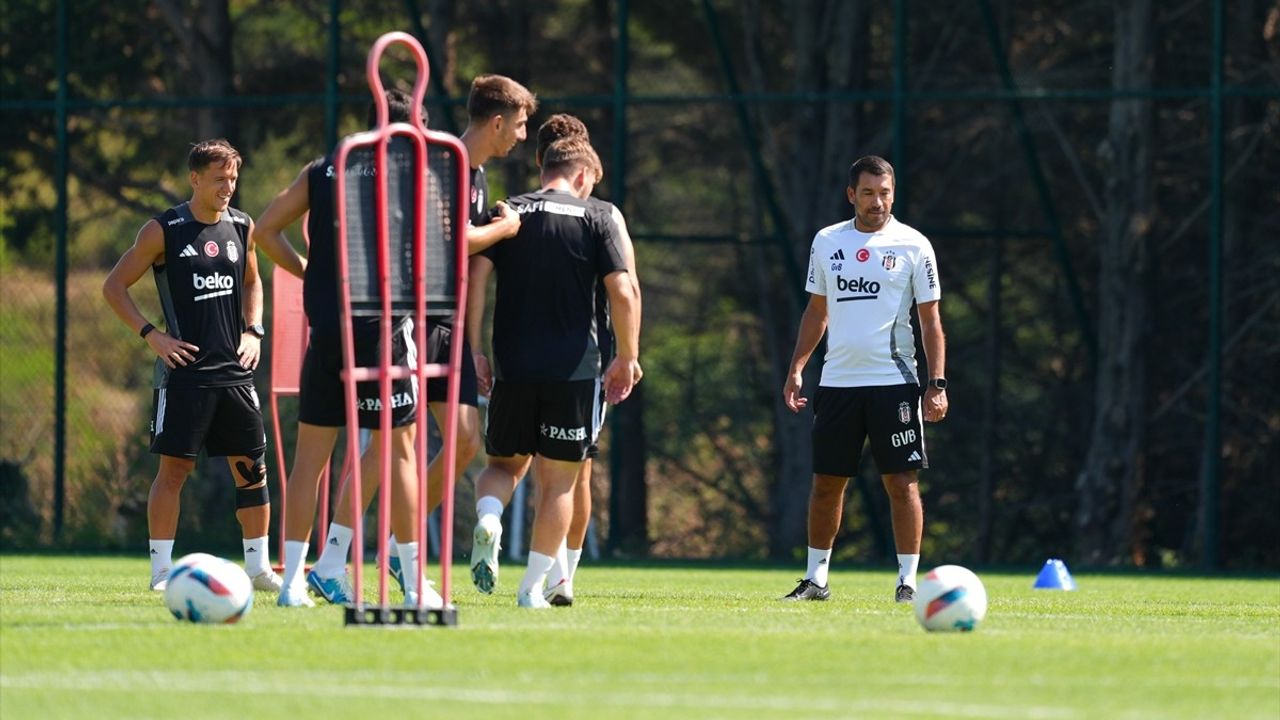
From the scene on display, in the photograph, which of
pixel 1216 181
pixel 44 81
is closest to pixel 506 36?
pixel 44 81

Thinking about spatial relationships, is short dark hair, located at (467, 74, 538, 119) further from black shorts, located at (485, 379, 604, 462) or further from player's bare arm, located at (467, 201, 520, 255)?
black shorts, located at (485, 379, 604, 462)

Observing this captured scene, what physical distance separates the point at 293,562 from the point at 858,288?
2.98m

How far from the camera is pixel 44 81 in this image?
19750mm

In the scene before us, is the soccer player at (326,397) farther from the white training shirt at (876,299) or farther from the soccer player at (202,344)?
the white training shirt at (876,299)

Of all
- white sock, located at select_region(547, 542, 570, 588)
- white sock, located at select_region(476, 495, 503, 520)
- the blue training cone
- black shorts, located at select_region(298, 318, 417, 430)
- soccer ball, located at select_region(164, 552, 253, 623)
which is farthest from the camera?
the blue training cone

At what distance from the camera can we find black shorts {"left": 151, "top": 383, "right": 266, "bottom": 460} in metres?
9.93

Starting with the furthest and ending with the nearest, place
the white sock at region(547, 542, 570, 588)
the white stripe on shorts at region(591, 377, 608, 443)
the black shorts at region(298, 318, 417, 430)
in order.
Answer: the white sock at region(547, 542, 570, 588) → the white stripe on shorts at region(591, 377, 608, 443) → the black shorts at region(298, 318, 417, 430)

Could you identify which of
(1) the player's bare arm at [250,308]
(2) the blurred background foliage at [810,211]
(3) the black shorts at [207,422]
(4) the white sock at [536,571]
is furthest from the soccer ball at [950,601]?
(2) the blurred background foliage at [810,211]

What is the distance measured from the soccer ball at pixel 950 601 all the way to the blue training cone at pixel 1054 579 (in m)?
4.68

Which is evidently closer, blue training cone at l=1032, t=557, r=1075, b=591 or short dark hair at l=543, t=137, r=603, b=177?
short dark hair at l=543, t=137, r=603, b=177

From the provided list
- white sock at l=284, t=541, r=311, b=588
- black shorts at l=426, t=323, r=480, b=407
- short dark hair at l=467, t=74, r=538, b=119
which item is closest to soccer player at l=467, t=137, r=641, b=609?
black shorts at l=426, t=323, r=480, b=407

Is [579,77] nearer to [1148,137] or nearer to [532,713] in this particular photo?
[1148,137]

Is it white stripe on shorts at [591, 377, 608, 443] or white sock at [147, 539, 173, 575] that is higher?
white stripe on shorts at [591, 377, 608, 443]

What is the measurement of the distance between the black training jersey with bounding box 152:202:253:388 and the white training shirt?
8.60ft
